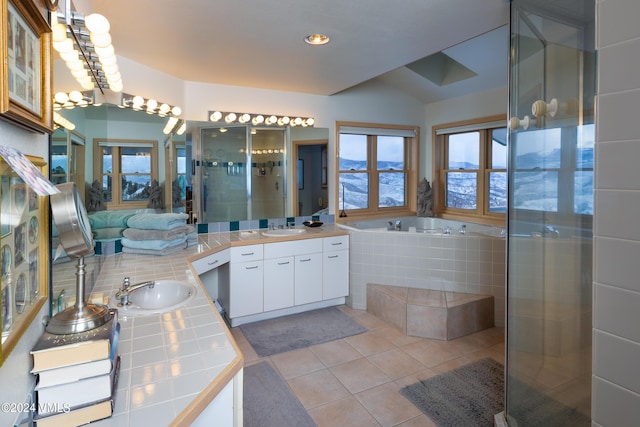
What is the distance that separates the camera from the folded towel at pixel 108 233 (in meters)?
2.36

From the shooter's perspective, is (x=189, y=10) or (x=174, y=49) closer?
(x=189, y=10)

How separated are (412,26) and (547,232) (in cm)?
153

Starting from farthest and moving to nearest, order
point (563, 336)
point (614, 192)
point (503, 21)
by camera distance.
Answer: point (503, 21)
point (563, 336)
point (614, 192)

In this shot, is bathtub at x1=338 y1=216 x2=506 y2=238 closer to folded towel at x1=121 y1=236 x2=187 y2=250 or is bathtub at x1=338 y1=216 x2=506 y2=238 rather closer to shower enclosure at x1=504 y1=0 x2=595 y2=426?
folded towel at x1=121 y1=236 x2=187 y2=250

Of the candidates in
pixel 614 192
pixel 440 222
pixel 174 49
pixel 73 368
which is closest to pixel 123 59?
pixel 174 49

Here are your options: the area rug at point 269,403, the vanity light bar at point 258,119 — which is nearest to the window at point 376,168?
the vanity light bar at point 258,119

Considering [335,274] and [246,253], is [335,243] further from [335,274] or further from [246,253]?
[246,253]

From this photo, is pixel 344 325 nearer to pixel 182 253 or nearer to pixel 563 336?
pixel 182 253

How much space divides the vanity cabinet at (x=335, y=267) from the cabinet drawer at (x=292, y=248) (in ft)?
0.36

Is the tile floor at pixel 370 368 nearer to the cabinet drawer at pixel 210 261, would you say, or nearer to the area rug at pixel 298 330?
the area rug at pixel 298 330

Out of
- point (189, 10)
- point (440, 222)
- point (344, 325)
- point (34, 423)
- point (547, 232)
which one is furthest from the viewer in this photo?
point (440, 222)

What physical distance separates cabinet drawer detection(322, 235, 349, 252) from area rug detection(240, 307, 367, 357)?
634mm

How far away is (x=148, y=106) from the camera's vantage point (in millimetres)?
2771

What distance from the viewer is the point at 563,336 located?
1416 mm
